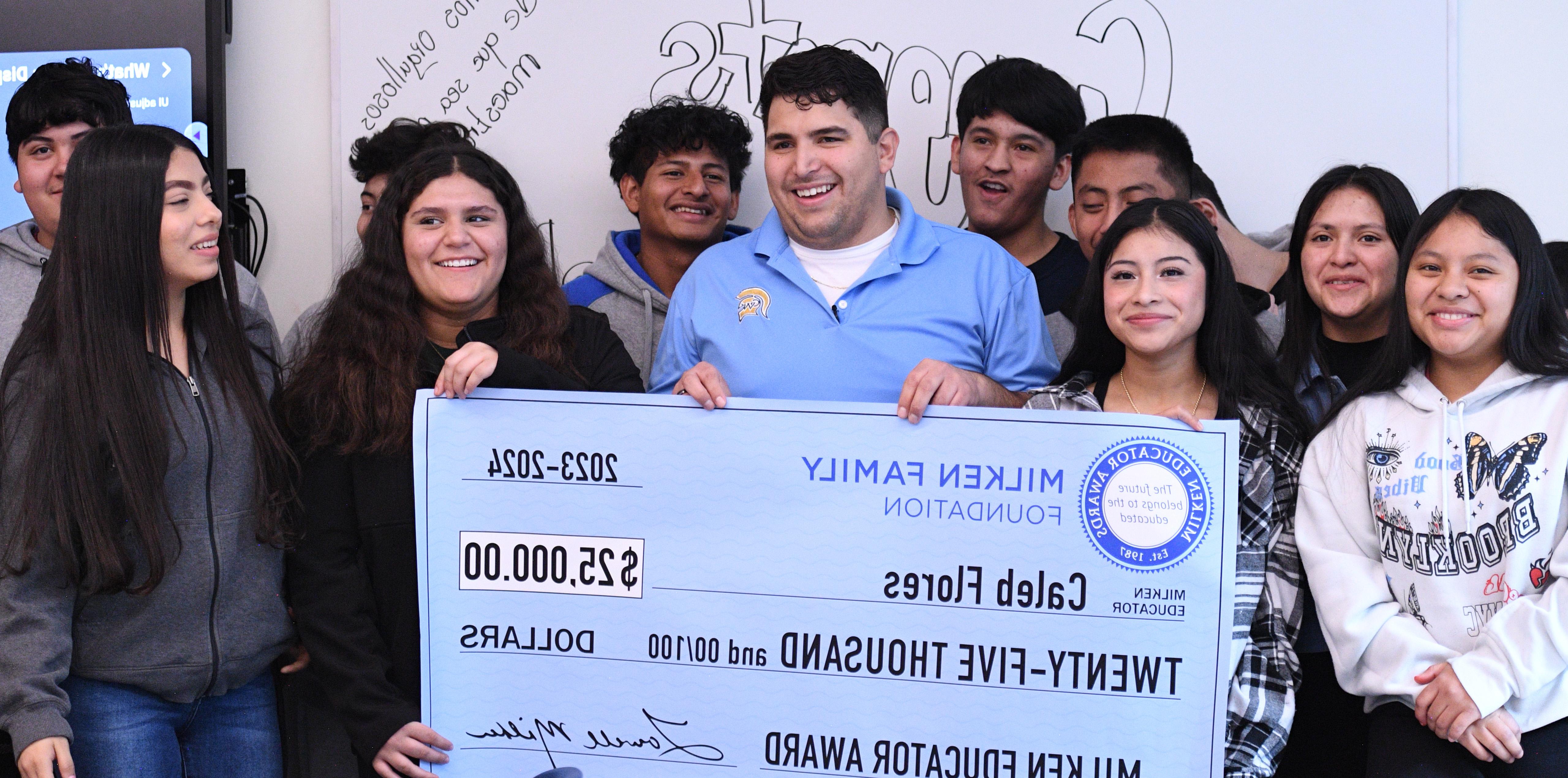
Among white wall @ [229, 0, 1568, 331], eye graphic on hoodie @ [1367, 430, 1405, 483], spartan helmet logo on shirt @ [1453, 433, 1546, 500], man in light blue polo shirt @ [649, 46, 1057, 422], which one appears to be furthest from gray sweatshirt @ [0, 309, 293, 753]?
spartan helmet logo on shirt @ [1453, 433, 1546, 500]

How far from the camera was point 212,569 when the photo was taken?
1895 mm

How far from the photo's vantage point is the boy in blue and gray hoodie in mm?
2865

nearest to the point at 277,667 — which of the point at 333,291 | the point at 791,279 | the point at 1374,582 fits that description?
the point at 333,291

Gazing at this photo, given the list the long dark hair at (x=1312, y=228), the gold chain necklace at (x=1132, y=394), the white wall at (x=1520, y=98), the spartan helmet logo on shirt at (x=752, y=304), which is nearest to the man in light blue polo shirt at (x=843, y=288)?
the spartan helmet logo on shirt at (x=752, y=304)

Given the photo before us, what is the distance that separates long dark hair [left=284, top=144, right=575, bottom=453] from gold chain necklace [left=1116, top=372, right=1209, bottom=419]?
108cm

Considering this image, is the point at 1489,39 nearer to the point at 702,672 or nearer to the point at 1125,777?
the point at 1125,777

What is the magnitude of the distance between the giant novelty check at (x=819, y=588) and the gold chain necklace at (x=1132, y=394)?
0.66 ft

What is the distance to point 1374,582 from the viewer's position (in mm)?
1857

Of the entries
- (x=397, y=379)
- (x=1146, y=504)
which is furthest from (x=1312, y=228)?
(x=397, y=379)

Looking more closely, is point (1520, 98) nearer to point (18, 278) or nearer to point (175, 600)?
point (175, 600)

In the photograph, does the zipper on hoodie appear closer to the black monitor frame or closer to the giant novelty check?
the giant novelty check

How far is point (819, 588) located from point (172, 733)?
1172mm

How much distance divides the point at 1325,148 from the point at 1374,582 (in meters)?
1.60

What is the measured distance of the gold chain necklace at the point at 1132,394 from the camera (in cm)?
201
